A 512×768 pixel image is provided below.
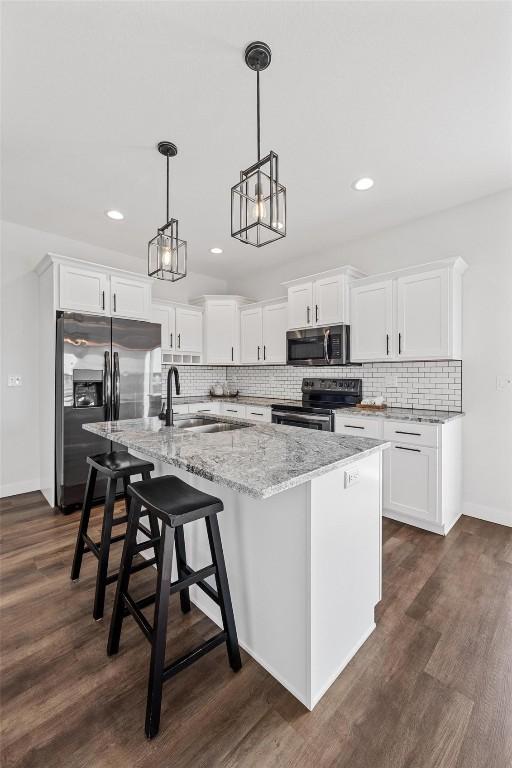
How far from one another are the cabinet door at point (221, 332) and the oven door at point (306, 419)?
1.44 meters

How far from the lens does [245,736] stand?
4.03 ft

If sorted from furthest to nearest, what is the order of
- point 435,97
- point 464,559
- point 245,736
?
point 464,559
point 435,97
point 245,736

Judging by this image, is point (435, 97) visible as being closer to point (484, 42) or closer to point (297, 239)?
point (484, 42)

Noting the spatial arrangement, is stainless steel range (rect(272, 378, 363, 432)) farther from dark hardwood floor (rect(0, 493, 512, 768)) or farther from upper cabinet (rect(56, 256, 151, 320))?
upper cabinet (rect(56, 256, 151, 320))

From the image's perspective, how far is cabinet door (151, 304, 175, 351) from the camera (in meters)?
4.48

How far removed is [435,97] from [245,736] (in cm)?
315

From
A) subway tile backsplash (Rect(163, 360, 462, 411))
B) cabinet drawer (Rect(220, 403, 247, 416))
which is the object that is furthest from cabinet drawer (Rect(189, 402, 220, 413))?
subway tile backsplash (Rect(163, 360, 462, 411))

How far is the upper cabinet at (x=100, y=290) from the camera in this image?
328 centimetres

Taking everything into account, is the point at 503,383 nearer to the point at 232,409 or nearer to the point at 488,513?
the point at 488,513

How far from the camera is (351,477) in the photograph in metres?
1.51

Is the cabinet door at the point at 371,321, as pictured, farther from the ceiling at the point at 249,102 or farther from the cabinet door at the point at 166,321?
the cabinet door at the point at 166,321

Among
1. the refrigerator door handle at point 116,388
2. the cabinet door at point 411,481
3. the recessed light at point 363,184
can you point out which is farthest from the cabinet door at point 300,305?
the refrigerator door handle at point 116,388

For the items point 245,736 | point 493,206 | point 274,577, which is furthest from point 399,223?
point 245,736

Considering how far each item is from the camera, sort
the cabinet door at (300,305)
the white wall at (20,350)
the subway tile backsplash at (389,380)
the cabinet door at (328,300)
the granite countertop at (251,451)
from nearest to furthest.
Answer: the granite countertop at (251,451) → the subway tile backsplash at (389,380) → the white wall at (20,350) → the cabinet door at (328,300) → the cabinet door at (300,305)
